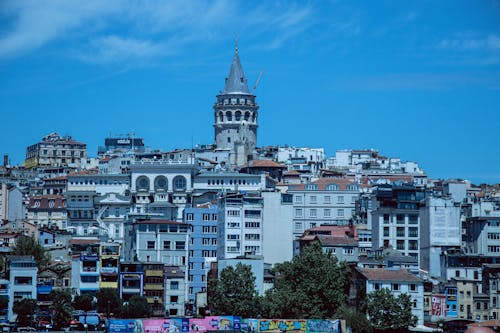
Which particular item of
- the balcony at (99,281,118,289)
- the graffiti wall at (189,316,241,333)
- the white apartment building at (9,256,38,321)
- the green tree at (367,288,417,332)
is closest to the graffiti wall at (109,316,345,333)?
the graffiti wall at (189,316,241,333)

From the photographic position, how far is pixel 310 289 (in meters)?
81.6

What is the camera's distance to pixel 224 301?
272ft

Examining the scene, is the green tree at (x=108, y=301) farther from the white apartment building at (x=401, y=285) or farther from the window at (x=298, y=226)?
the window at (x=298, y=226)

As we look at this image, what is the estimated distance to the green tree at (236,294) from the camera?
3233 inches

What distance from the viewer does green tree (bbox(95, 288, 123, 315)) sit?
84188mm

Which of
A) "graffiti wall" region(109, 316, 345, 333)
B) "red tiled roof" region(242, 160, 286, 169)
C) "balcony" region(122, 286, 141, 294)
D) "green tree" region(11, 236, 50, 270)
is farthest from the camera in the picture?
"red tiled roof" region(242, 160, 286, 169)

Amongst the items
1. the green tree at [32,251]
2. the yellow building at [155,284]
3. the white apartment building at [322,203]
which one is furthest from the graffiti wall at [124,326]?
the white apartment building at [322,203]

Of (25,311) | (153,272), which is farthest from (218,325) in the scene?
(153,272)

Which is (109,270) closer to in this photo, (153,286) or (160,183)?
(153,286)

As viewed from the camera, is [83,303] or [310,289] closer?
[310,289]

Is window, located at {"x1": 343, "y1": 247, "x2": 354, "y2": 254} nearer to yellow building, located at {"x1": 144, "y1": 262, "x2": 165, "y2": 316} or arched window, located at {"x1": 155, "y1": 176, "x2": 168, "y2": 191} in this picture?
yellow building, located at {"x1": 144, "y1": 262, "x2": 165, "y2": 316}

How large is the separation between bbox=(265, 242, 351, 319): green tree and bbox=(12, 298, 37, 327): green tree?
15.1 m

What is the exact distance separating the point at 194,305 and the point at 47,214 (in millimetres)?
45445

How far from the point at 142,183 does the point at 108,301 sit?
165 feet
